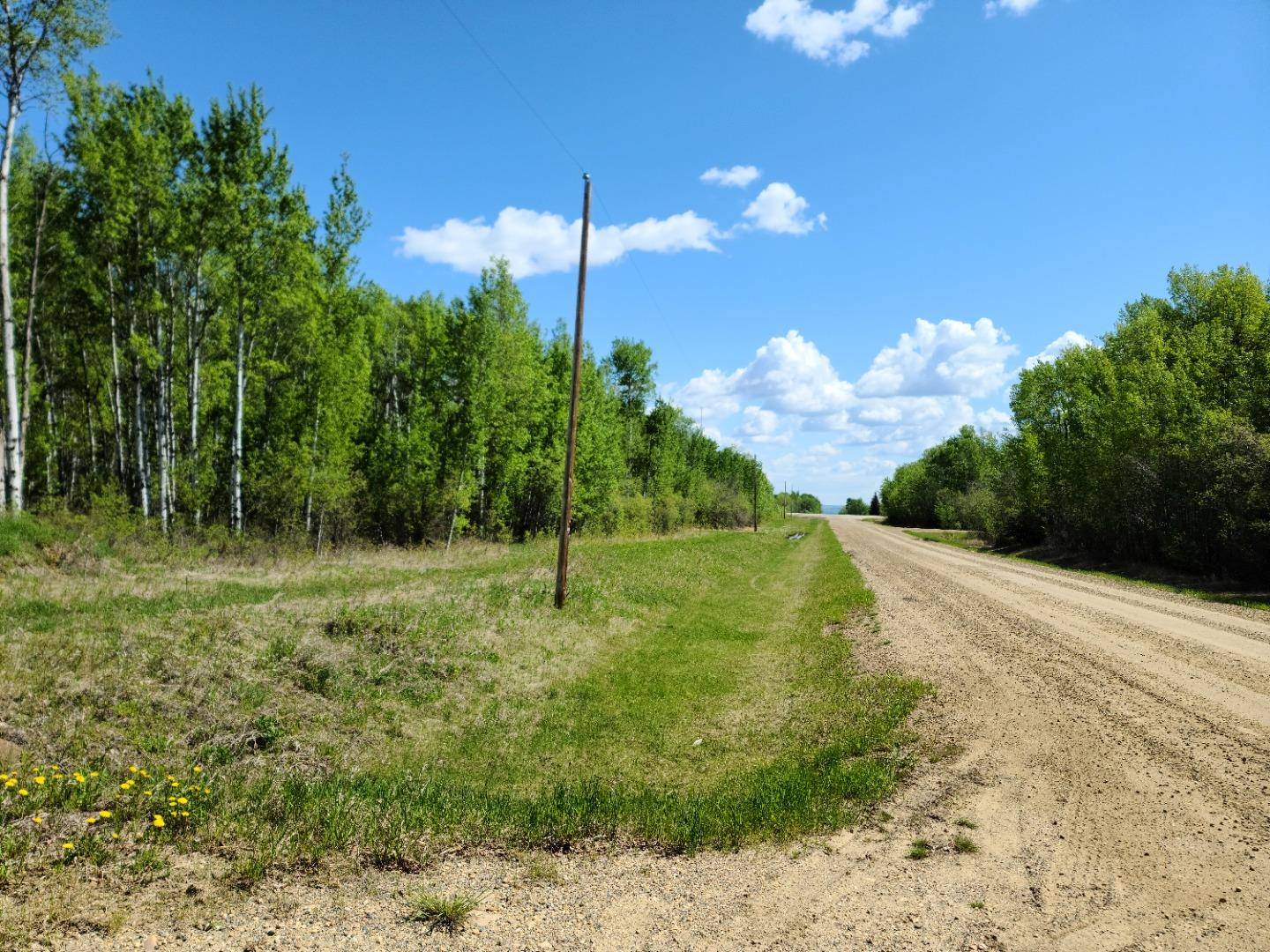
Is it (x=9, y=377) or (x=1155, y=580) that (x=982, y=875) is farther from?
(x=1155, y=580)

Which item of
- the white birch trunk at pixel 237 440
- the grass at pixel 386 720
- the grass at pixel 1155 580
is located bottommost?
the grass at pixel 386 720

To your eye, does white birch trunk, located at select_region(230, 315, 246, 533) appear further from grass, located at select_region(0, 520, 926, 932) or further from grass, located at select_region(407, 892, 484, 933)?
grass, located at select_region(407, 892, 484, 933)

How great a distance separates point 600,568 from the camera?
24172mm

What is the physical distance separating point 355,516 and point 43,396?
13.6 meters

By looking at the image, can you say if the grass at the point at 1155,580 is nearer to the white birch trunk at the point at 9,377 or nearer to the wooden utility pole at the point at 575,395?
the wooden utility pole at the point at 575,395

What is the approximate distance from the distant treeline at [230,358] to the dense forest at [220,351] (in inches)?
3.5

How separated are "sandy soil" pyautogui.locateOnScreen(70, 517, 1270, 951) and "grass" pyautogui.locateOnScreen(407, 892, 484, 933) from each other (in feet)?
0.30

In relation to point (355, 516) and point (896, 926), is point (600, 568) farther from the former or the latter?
point (896, 926)

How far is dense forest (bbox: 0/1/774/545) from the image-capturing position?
2048 centimetres

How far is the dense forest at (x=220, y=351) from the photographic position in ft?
67.2

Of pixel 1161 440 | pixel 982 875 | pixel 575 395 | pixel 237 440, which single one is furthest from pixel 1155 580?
pixel 237 440

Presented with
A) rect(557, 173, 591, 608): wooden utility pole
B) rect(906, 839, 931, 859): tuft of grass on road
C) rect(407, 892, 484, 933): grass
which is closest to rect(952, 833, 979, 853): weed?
rect(906, 839, 931, 859): tuft of grass on road

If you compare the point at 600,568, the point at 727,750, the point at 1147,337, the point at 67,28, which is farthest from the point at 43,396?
the point at 1147,337

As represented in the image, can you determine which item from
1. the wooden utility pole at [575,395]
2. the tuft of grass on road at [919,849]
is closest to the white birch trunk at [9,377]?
the wooden utility pole at [575,395]
